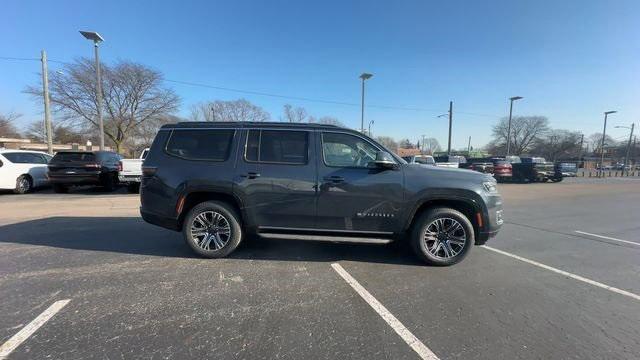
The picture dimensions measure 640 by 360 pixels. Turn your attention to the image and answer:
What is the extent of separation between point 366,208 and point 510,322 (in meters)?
2.14

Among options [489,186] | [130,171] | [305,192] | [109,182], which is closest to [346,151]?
[305,192]

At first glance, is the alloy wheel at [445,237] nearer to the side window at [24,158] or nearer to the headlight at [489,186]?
the headlight at [489,186]

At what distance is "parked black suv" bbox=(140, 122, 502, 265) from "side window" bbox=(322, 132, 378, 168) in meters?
0.01

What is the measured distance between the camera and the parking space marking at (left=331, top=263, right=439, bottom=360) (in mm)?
2730

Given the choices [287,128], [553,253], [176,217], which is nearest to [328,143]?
[287,128]

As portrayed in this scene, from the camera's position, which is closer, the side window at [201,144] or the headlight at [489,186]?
the headlight at [489,186]

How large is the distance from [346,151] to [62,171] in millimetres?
12246

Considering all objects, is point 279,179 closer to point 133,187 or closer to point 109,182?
point 133,187

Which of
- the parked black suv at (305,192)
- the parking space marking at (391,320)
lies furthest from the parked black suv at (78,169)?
the parking space marking at (391,320)

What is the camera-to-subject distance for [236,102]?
162 feet

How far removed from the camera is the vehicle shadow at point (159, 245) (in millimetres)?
5117

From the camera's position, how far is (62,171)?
12.2 m

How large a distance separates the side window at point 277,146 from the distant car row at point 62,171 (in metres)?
8.62

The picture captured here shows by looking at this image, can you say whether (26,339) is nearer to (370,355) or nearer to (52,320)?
(52,320)
